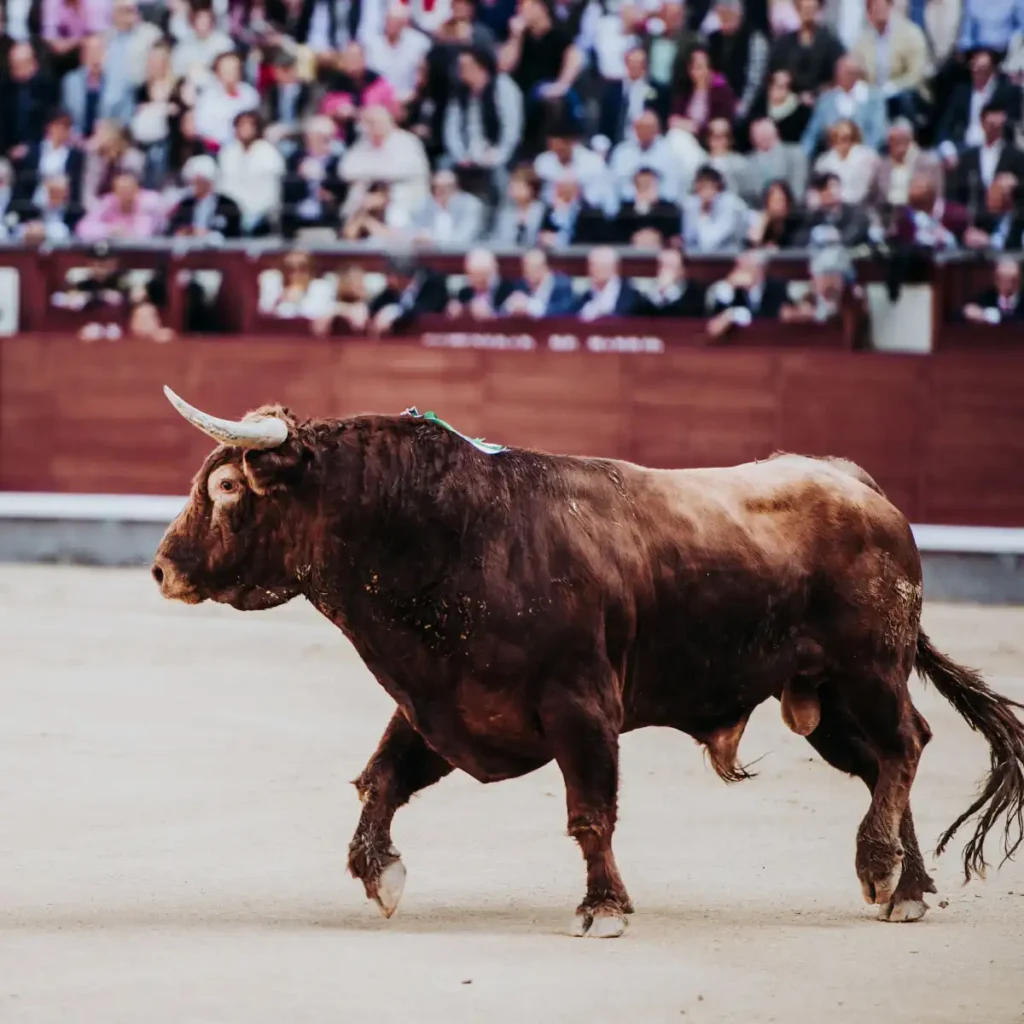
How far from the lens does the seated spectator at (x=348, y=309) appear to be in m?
12.1

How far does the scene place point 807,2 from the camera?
1196 centimetres

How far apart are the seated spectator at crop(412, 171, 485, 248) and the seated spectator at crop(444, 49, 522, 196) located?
12.7 inches

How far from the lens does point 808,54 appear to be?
11.9m

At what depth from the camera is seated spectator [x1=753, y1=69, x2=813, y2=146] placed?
38.5ft

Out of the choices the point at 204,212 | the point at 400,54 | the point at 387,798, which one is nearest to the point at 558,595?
the point at 387,798

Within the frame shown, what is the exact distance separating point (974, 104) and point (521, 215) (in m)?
2.49

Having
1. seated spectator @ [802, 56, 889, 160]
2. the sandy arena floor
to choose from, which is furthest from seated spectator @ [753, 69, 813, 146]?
the sandy arena floor

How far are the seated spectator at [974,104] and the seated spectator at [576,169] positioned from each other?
180 centimetres

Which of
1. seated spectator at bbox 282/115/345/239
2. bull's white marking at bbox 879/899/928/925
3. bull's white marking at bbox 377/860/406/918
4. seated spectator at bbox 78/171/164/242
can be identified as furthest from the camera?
seated spectator at bbox 78/171/164/242

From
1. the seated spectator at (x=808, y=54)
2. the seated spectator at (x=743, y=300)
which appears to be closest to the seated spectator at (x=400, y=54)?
the seated spectator at (x=808, y=54)

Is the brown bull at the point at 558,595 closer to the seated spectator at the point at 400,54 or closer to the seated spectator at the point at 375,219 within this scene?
the seated spectator at the point at 375,219

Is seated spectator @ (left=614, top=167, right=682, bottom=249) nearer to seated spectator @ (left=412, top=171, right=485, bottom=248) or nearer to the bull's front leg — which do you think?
seated spectator @ (left=412, top=171, right=485, bottom=248)

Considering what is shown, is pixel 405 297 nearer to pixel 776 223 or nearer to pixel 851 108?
pixel 776 223

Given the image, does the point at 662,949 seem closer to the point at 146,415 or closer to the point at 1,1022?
the point at 1,1022
